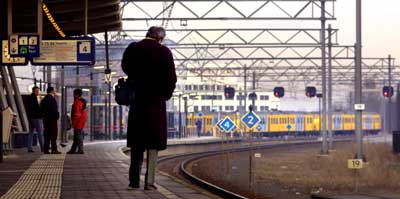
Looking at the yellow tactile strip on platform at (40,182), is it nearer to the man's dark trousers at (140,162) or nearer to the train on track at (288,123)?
the man's dark trousers at (140,162)

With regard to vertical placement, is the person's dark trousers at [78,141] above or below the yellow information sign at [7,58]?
below

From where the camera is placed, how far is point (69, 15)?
2564 centimetres

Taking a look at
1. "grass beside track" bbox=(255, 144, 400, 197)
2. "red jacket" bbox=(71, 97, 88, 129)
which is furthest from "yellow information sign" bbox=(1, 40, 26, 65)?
"grass beside track" bbox=(255, 144, 400, 197)

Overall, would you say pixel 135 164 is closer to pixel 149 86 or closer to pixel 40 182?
pixel 149 86

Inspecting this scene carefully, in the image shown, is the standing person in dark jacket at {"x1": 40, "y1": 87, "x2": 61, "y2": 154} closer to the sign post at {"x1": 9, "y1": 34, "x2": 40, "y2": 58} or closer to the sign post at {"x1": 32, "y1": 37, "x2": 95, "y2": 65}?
the sign post at {"x1": 9, "y1": 34, "x2": 40, "y2": 58}

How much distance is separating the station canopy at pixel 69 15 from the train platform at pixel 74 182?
498 centimetres

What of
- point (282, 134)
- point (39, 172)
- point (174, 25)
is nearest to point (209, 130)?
point (282, 134)

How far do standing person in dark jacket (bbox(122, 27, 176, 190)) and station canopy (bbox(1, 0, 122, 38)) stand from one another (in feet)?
37.0

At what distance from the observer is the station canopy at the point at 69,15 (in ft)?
77.2

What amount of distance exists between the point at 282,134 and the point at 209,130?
838 cm

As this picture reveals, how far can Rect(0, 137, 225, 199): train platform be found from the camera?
11984 mm

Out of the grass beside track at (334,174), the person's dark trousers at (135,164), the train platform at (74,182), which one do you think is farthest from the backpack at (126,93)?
the grass beside track at (334,174)

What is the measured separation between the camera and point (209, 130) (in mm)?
82438

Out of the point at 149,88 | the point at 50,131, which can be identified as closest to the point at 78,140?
the point at 50,131
